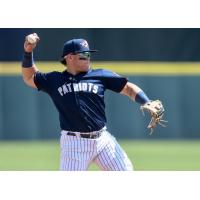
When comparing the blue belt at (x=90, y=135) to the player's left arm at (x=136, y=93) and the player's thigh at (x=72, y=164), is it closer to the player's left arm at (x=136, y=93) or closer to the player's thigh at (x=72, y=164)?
the player's thigh at (x=72, y=164)

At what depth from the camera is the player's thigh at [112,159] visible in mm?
5129

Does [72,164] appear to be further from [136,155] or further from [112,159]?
[136,155]

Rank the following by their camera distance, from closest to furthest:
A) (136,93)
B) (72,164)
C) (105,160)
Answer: (72,164), (105,160), (136,93)

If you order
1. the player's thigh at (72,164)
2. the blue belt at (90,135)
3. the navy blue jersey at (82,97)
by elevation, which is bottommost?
the player's thigh at (72,164)

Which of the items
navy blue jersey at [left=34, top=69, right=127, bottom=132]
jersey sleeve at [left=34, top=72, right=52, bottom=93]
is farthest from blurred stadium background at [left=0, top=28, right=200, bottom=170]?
navy blue jersey at [left=34, top=69, right=127, bottom=132]

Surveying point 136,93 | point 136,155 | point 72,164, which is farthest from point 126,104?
Answer: point 72,164

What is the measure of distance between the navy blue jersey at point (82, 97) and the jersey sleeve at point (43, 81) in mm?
35

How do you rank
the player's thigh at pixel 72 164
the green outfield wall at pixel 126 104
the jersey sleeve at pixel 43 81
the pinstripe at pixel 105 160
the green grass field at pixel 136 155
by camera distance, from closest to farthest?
the player's thigh at pixel 72 164
the pinstripe at pixel 105 160
the jersey sleeve at pixel 43 81
the green grass field at pixel 136 155
the green outfield wall at pixel 126 104

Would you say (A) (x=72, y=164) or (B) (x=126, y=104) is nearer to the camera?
(A) (x=72, y=164)

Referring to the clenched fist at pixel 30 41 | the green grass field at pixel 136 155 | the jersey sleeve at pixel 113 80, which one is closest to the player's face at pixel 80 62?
the jersey sleeve at pixel 113 80

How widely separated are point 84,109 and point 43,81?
1.21 ft

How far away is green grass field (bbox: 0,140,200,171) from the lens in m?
7.89

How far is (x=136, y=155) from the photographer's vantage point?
876 cm

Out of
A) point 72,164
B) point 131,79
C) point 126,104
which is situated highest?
point 72,164
